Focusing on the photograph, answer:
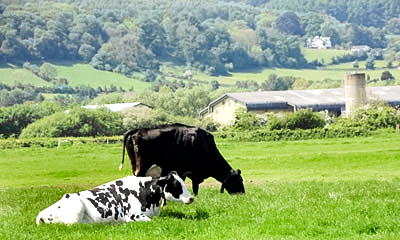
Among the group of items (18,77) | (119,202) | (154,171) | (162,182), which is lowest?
(154,171)

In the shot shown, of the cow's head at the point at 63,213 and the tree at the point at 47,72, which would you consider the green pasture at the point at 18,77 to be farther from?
the cow's head at the point at 63,213

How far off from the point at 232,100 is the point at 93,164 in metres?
48.5

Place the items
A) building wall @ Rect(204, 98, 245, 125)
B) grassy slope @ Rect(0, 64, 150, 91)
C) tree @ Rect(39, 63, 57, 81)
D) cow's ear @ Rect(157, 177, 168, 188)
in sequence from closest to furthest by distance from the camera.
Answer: cow's ear @ Rect(157, 177, 168, 188) < building wall @ Rect(204, 98, 245, 125) < grassy slope @ Rect(0, 64, 150, 91) < tree @ Rect(39, 63, 57, 81)

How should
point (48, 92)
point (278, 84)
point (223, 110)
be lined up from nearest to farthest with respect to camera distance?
point (223, 110)
point (48, 92)
point (278, 84)

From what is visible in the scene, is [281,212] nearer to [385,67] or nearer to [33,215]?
[33,215]

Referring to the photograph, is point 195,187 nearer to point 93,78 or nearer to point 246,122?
point 246,122

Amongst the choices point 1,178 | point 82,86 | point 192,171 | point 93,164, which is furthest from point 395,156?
point 82,86

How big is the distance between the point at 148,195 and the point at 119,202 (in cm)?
56

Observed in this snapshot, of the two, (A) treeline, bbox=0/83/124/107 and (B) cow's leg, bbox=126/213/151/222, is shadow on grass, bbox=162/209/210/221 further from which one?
(A) treeline, bbox=0/83/124/107

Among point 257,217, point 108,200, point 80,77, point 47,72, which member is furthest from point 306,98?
point 80,77

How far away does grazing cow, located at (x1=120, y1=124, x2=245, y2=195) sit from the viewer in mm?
16484

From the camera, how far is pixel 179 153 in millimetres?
16625

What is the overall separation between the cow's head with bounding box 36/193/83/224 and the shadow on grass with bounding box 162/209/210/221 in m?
1.55

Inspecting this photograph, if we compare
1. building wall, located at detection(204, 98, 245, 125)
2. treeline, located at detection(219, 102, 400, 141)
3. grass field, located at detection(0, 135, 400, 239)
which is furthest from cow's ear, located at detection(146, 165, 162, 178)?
building wall, located at detection(204, 98, 245, 125)
